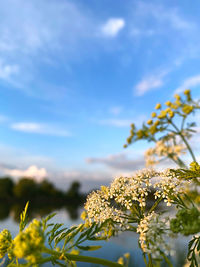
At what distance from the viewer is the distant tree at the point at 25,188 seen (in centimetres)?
6075

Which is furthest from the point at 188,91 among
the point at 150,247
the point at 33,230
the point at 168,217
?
the point at 33,230

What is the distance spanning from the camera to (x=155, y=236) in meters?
1.13

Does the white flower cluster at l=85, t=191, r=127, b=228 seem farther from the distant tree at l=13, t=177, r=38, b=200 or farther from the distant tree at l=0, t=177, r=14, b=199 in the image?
the distant tree at l=13, t=177, r=38, b=200

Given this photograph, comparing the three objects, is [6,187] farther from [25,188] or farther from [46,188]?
[46,188]

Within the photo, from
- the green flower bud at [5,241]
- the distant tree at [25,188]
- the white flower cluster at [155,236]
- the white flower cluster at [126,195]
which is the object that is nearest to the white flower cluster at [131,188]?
the white flower cluster at [126,195]

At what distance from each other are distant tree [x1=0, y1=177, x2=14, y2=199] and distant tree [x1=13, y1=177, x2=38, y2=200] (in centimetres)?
137

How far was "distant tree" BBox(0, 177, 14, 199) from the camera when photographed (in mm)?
59125

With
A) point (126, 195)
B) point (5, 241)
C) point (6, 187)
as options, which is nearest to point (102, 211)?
point (126, 195)

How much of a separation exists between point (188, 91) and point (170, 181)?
2.56m

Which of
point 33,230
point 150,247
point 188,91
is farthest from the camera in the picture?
point 188,91

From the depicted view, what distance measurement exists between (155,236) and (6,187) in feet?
215

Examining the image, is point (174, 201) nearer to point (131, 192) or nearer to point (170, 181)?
point (170, 181)

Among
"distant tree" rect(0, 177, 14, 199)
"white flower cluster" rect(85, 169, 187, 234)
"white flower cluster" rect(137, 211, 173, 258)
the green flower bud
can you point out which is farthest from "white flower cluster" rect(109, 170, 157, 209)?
"distant tree" rect(0, 177, 14, 199)

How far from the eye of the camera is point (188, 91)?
11.8 feet
